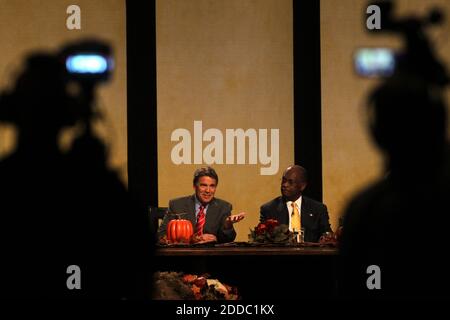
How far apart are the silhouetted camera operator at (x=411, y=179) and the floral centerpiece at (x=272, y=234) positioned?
145 cm

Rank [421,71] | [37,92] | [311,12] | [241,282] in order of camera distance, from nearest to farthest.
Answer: [421,71] < [37,92] < [241,282] < [311,12]

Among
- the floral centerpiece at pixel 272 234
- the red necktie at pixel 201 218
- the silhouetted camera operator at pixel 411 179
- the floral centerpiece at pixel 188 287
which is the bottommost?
the floral centerpiece at pixel 188 287

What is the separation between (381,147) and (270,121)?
10.4 ft

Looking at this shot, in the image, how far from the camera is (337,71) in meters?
6.62

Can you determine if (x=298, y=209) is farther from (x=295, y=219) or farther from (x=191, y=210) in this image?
(x=191, y=210)

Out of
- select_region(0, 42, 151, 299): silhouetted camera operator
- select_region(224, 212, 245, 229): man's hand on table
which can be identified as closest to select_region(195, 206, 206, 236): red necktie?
select_region(224, 212, 245, 229): man's hand on table

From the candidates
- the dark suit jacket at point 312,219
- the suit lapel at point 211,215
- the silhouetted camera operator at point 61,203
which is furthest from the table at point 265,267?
the silhouetted camera operator at point 61,203

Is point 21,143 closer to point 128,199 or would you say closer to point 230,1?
point 128,199

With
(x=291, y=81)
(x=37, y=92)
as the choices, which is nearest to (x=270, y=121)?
(x=291, y=81)

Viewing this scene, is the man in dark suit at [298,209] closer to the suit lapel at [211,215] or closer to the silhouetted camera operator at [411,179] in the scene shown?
the suit lapel at [211,215]

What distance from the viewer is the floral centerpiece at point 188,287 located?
4.45 metres

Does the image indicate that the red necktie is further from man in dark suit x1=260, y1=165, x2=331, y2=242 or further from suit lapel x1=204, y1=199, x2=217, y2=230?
man in dark suit x1=260, y1=165, x2=331, y2=242

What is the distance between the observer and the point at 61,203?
3.79m

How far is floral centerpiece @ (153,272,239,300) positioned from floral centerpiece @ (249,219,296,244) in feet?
1.41
